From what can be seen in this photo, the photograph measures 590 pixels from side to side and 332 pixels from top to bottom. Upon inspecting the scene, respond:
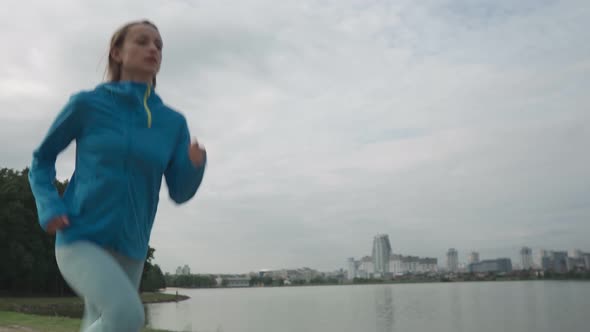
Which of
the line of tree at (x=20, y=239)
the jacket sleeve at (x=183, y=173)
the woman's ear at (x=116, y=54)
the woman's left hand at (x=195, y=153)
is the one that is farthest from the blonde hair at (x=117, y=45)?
the line of tree at (x=20, y=239)

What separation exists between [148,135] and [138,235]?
42 centimetres

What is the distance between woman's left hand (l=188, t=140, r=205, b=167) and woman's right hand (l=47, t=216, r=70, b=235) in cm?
56

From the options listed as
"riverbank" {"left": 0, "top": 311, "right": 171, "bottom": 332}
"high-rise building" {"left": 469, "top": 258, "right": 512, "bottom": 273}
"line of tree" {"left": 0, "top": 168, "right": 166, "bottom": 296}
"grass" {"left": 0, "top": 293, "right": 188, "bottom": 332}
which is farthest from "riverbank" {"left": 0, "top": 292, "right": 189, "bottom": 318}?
"high-rise building" {"left": 469, "top": 258, "right": 512, "bottom": 273}

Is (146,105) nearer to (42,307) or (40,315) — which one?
(40,315)

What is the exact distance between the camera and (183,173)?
2.21 meters

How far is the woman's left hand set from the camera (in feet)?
7.11

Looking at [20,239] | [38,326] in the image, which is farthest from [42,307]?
[38,326]

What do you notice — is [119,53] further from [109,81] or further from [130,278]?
[130,278]

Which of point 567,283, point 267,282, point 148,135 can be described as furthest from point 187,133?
point 267,282

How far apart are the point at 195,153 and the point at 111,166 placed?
365 millimetres

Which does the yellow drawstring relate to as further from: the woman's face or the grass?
the grass

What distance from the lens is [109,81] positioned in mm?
2229

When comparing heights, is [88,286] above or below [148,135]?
below

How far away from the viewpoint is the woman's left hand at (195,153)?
2.17 meters
